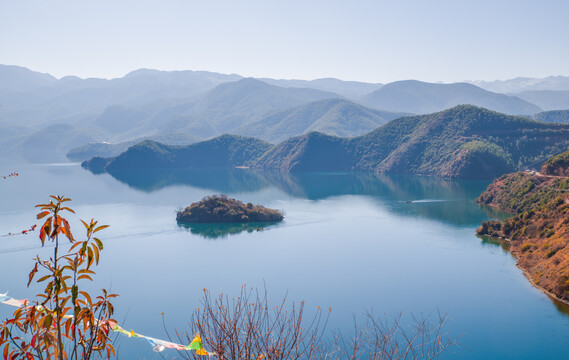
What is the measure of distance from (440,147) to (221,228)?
196ft

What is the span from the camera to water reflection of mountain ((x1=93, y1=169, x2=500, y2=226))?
49.0 m

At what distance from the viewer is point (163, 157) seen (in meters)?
116

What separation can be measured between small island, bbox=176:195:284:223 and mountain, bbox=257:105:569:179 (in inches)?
1739

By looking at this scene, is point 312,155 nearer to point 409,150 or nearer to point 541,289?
point 409,150

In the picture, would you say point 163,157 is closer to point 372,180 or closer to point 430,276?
point 372,180

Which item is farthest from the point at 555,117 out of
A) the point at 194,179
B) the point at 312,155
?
the point at 194,179

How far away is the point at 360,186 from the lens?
7369 cm

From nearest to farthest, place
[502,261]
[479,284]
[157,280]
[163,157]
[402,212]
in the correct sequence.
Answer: [479,284] < [157,280] < [502,261] < [402,212] < [163,157]

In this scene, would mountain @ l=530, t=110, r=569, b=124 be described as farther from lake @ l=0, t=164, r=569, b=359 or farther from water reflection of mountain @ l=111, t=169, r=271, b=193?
lake @ l=0, t=164, r=569, b=359

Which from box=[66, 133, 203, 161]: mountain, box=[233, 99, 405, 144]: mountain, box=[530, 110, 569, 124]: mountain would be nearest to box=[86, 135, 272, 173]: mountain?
box=[66, 133, 203, 161]: mountain

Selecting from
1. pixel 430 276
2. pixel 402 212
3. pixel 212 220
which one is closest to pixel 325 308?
pixel 430 276

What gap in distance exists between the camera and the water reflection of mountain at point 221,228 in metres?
40.6

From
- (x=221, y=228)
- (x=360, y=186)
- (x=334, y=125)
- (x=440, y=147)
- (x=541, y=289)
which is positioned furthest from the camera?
(x=334, y=125)

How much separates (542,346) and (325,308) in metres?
8.72
